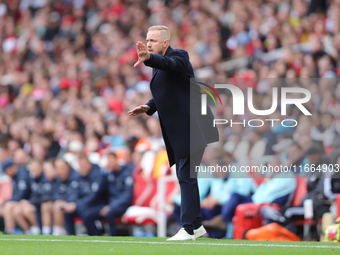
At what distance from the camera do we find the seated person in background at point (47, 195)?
9.62 metres

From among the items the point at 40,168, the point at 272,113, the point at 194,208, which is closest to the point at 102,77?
the point at 40,168

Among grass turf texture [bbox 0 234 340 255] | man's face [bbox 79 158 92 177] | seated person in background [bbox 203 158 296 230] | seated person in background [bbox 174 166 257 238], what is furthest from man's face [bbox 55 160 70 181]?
grass turf texture [bbox 0 234 340 255]

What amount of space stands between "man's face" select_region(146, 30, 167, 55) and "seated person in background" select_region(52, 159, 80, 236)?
469cm

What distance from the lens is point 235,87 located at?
9578mm

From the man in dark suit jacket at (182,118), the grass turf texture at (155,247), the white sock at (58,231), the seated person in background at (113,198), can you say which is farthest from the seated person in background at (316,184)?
the white sock at (58,231)

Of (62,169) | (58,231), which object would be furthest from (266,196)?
(62,169)

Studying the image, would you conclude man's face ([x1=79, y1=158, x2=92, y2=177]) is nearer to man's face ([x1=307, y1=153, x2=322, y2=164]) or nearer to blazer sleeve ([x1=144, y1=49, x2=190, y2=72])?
man's face ([x1=307, y1=153, x2=322, y2=164])

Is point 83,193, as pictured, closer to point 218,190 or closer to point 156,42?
point 218,190

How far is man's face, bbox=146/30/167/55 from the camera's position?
5.33 meters

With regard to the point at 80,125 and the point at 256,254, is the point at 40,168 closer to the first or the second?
the point at 80,125

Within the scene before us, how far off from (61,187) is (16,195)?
1.07 metres

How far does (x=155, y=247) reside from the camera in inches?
194

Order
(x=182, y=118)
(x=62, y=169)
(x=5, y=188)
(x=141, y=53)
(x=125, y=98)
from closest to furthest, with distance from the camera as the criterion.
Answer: (x=141, y=53)
(x=182, y=118)
(x=62, y=169)
(x=5, y=188)
(x=125, y=98)

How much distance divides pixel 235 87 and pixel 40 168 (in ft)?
12.1
